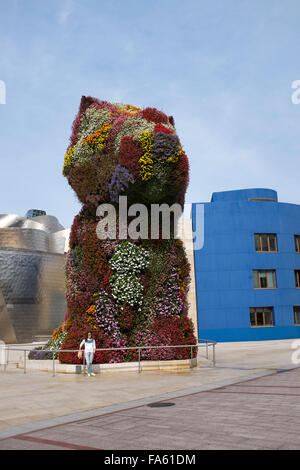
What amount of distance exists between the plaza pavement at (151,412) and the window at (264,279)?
23643 mm

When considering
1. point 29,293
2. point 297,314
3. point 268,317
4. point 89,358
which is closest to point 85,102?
point 89,358

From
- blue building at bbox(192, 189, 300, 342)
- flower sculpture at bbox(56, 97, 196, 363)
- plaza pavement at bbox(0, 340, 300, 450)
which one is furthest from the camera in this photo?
blue building at bbox(192, 189, 300, 342)

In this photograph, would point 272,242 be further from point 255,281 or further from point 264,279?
point 255,281

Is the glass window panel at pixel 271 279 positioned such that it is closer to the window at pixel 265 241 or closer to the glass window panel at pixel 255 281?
the glass window panel at pixel 255 281

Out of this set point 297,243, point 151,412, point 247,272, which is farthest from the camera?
point 297,243

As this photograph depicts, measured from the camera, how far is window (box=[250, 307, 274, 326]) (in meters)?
36.5

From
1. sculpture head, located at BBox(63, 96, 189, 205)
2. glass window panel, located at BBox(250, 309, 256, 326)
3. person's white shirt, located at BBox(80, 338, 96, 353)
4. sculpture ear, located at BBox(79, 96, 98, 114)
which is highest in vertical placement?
sculpture ear, located at BBox(79, 96, 98, 114)

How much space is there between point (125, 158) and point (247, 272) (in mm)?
23363

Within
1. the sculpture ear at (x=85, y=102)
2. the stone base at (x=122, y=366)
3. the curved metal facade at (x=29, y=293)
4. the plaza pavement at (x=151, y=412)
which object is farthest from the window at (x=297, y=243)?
the sculpture ear at (x=85, y=102)

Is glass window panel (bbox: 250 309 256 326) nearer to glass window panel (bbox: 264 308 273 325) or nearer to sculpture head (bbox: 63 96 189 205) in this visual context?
glass window panel (bbox: 264 308 273 325)

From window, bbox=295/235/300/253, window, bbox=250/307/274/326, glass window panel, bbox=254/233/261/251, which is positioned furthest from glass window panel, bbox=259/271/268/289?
window, bbox=295/235/300/253

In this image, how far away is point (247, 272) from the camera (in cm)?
3662

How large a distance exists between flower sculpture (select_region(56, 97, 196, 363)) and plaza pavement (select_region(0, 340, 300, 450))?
2374mm

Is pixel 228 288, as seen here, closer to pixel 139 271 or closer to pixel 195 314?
pixel 195 314
